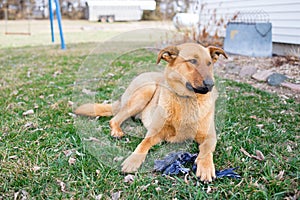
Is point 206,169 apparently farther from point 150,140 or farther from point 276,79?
point 276,79

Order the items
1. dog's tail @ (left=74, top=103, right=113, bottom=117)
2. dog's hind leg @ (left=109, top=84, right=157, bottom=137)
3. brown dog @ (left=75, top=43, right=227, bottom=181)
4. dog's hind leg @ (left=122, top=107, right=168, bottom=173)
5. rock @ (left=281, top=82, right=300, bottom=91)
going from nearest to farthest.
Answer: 1. brown dog @ (left=75, top=43, right=227, bottom=181)
2. dog's hind leg @ (left=122, top=107, right=168, bottom=173)
3. dog's hind leg @ (left=109, top=84, right=157, bottom=137)
4. dog's tail @ (left=74, top=103, right=113, bottom=117)
5. rock @ (left=281, top=82, right=300, bottom=91)

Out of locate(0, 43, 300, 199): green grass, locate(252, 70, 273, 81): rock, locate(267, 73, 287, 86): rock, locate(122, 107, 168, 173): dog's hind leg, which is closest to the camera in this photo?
locate(0, 43, 300, 199): green grass

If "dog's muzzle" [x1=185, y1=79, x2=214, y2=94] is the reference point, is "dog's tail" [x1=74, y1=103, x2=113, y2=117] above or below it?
below

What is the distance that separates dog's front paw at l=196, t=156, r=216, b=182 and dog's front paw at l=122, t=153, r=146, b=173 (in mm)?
466

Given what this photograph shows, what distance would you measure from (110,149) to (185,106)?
0.80 meters

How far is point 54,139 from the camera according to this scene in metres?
2.69

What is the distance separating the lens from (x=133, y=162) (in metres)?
2.17

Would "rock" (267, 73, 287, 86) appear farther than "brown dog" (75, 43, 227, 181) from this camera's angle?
Yes

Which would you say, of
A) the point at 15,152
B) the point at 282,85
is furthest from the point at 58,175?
the point at 282,85

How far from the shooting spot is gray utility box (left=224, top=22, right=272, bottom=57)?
20.9 ft

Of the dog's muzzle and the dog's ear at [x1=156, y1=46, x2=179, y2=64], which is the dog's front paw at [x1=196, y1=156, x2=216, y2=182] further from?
the dog's ear at [x1=156, y1=46, x2=179, y2=64]

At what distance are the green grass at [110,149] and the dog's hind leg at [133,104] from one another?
11cm

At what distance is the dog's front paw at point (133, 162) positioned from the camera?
2127 mm

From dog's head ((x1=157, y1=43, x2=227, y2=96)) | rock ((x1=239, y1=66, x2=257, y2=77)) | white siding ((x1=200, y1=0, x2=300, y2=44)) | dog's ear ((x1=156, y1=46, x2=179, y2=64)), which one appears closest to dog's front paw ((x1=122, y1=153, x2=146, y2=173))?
dog's head ((x1=157, y1=43, x2=227, y2=96))
